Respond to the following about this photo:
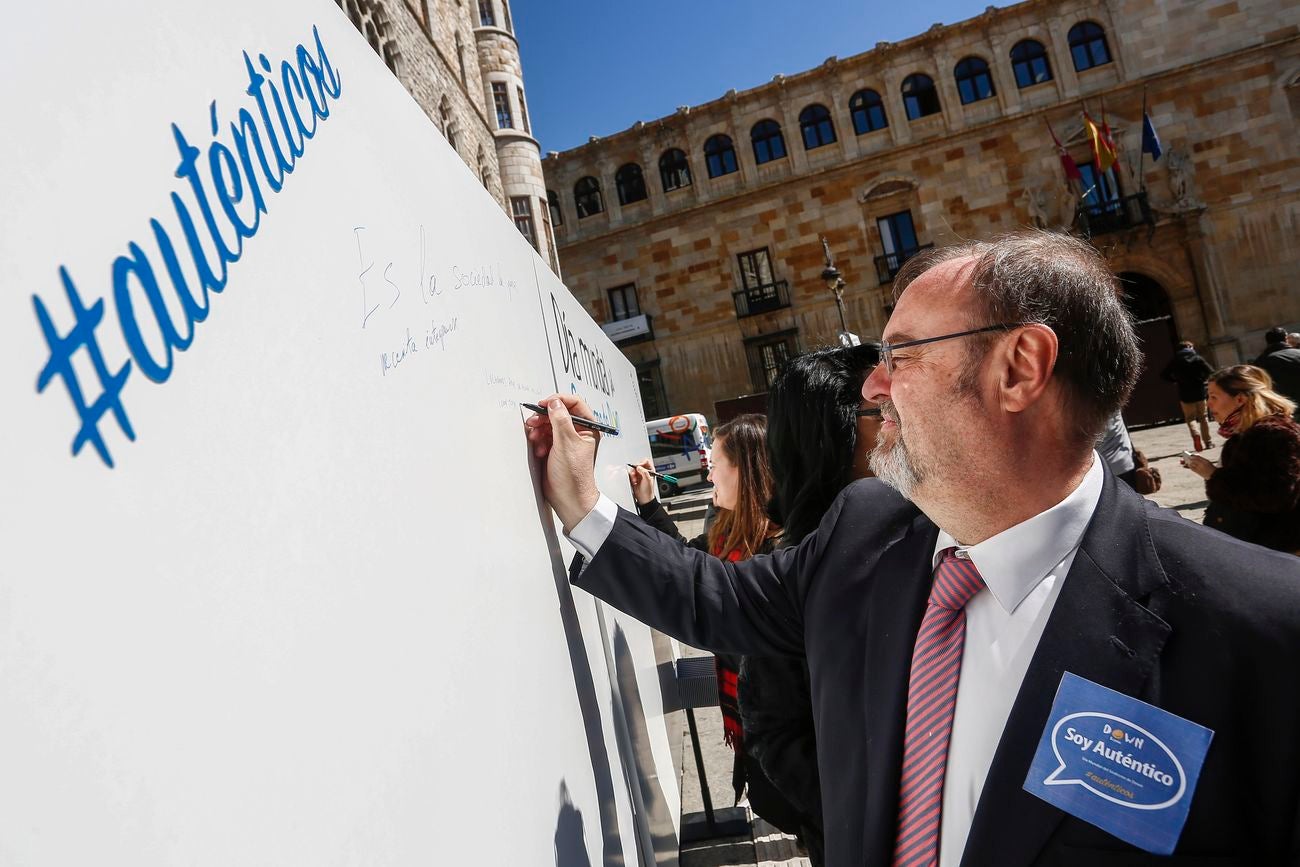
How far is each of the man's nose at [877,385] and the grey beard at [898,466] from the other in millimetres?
86

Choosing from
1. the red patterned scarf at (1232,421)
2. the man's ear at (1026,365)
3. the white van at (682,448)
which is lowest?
the red patterned scarf at (1232,421)

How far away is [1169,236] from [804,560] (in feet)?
66.6

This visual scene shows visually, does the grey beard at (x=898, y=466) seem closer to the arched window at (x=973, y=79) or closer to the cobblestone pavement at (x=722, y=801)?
the cobblestone pavement at (x=722, y=801)

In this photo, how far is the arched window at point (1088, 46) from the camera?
17500mm

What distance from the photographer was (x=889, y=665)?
1.14 m

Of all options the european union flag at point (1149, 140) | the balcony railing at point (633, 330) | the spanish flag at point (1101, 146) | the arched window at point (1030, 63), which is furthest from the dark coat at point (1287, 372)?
the arched window at point (1030, 63)

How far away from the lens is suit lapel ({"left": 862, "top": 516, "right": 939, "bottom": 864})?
3.46 feet

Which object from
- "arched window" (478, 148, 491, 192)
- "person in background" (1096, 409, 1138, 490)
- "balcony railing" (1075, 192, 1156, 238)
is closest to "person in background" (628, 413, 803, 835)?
"person in background" (1096, 409, 1138, 490)

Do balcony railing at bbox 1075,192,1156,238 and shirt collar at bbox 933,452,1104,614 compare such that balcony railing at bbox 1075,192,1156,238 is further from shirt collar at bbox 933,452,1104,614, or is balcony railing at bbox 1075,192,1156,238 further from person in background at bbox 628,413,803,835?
shirt collar at bbox 933,452,1104,614

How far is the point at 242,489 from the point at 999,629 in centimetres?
98

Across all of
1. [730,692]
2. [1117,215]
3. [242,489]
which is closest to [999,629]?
[242,489]

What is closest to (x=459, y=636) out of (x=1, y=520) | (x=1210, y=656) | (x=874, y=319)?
(x=1, y=520)

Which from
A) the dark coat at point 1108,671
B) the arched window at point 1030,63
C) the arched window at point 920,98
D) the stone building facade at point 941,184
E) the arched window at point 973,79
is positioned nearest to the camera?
the dark coat at point 1108,671

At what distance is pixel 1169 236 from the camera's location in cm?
1705
